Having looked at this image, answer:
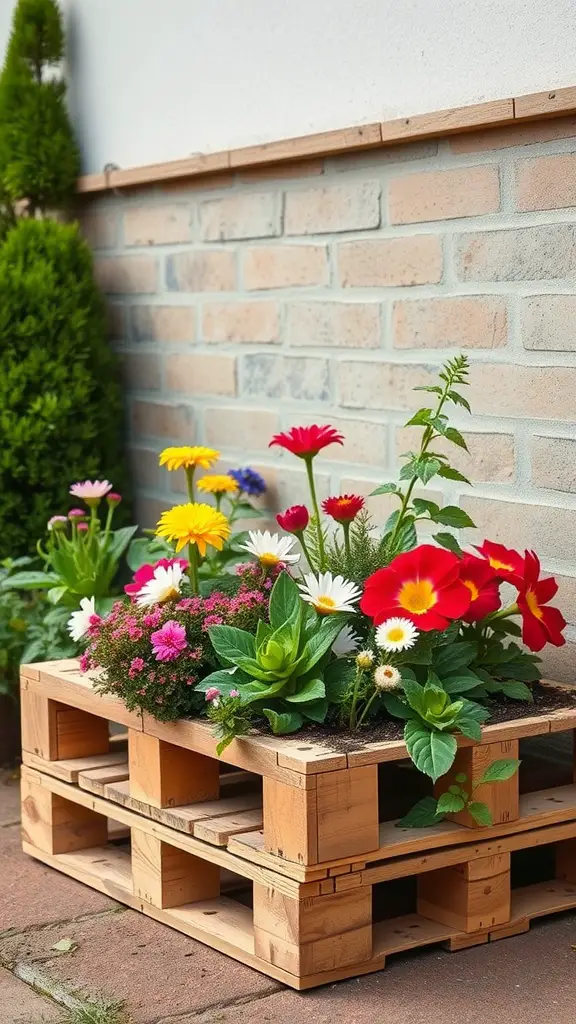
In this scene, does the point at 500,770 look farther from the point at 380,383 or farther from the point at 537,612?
the point at 380,383

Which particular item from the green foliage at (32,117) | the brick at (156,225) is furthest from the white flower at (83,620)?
the green foliage at (32,117)

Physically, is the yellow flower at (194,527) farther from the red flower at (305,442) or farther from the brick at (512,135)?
the brick at (512,135)

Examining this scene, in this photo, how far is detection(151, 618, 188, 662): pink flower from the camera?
264cm

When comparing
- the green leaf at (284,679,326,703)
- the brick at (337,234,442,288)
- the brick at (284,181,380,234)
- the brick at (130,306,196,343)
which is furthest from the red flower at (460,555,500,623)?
the brick at (130,306,196,343)

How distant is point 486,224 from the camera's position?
3115 millimetres

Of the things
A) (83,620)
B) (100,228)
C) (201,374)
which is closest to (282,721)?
(83,620)

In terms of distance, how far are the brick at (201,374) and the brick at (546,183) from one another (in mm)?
1142

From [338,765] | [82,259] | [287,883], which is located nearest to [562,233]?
[338,765]

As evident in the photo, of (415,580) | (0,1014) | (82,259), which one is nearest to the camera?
(0,1014)

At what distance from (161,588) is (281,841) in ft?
1.99

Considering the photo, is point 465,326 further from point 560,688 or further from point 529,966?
point 529,966

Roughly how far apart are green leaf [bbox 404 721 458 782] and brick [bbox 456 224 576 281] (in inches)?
40.3

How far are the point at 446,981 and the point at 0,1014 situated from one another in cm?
75

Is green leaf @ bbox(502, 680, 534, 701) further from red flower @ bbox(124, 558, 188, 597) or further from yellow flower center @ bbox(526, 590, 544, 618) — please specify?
red flower @ bbox(124, 558, 188, 597)
